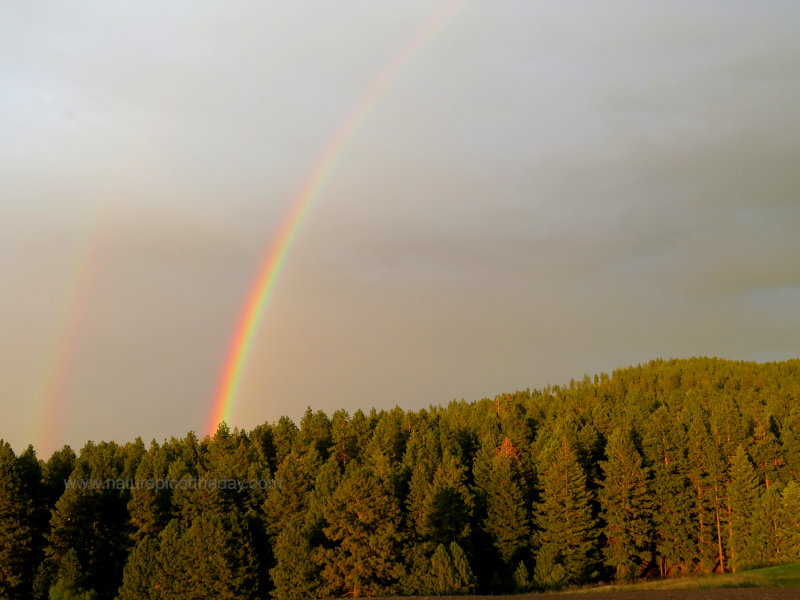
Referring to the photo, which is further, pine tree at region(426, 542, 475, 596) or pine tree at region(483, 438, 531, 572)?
pine tree at region(483, 438, 531, 572)

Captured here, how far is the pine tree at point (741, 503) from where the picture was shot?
264 feet

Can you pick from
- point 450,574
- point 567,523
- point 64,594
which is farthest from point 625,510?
point 64,594

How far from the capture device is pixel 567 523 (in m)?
78.4

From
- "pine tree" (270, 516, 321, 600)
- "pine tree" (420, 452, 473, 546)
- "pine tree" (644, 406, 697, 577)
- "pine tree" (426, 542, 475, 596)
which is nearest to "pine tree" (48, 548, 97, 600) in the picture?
"pine tree" (270, 516, 321, 600)

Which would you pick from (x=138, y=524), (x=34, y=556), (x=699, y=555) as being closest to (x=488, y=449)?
(x=699, y=555)

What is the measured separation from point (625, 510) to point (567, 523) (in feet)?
29.8

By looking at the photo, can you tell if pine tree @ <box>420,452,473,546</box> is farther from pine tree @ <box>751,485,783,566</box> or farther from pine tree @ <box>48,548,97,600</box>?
pine tree @ <box>48,548,97,600</box>

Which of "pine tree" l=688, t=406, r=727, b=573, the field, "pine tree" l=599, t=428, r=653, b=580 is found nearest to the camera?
the field

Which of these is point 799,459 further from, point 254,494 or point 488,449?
point 254,494

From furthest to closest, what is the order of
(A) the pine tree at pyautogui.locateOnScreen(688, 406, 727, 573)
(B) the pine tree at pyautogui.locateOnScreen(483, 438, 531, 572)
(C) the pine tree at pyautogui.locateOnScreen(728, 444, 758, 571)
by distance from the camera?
(A) the pine tree at pyautogui.locateOnScreen(688, 406, 727, 573) → (C) the pine tree at pyautogui.locateOnScreen(728, 444, 758, 571) → (B) the pine tree at pyautogui.locateOnScreen(483, 438, 531, 572)

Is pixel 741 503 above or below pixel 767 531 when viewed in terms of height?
above

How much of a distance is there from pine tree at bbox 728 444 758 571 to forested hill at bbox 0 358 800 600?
162 mm

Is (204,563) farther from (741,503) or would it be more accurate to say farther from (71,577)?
(741,503)

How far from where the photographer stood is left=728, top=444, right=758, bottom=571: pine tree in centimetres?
8056
